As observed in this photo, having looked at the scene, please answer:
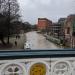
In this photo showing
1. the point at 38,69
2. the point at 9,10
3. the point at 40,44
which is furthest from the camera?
the point at 40,44

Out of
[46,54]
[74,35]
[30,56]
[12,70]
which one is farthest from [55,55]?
[74,35]

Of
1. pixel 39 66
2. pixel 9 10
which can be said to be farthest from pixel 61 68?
pixel 9 10

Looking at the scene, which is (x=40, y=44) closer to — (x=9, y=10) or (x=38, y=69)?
(x=9, y=10)

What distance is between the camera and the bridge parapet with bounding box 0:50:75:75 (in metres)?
3.65

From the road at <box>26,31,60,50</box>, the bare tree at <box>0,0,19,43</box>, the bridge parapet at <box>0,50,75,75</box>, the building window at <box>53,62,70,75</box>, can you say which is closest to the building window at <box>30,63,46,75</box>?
the bridge parapet at <box>0,50,75,75</box>

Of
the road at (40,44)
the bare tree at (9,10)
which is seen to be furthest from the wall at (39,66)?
the bare tree at (9,10)

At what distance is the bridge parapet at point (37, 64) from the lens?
3654 millimetres

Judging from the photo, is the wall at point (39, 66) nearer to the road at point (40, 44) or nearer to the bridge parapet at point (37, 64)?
the bridge parapet at point (37, 64)

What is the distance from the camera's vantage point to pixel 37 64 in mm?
3738

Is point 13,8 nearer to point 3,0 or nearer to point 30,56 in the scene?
point 3,0

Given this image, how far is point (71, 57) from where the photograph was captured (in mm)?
3904

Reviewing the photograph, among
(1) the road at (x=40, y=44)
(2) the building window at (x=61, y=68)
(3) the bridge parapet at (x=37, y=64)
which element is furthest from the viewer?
(1) the road at (x=40, y=44)

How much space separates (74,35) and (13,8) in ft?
42.6

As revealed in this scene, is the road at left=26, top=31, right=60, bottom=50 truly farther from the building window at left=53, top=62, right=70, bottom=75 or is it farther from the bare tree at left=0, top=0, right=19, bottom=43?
the building window at left=53, top=62, right=70, bottom=75
